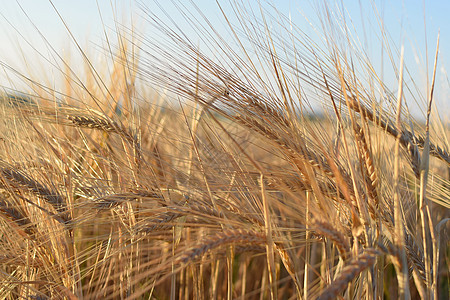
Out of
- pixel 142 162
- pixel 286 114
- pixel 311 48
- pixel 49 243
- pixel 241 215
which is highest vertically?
pixel 311 48

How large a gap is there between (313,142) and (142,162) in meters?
0.43

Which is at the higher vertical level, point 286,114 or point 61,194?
point 286,114

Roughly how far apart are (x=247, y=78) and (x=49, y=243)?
0.66m

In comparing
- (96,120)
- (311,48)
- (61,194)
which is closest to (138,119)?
(96,120)

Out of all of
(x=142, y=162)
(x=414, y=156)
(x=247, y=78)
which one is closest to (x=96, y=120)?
(x=142, y=162)

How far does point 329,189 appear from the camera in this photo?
3.01 feet

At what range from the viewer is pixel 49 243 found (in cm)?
106

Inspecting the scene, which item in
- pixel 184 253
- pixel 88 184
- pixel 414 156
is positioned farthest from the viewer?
pixel 88 184

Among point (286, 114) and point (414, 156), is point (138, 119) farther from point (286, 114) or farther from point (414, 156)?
point (414, 156)

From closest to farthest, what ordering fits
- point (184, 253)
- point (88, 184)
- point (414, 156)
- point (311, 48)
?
point (184, 253) < point (414, 156) < point (311, 48) < point (88, 184)

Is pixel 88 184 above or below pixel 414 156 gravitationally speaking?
below

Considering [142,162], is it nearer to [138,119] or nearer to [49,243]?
[138,119]

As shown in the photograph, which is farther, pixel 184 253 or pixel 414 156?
pixel 414 156

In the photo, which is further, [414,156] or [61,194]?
[61,194]
